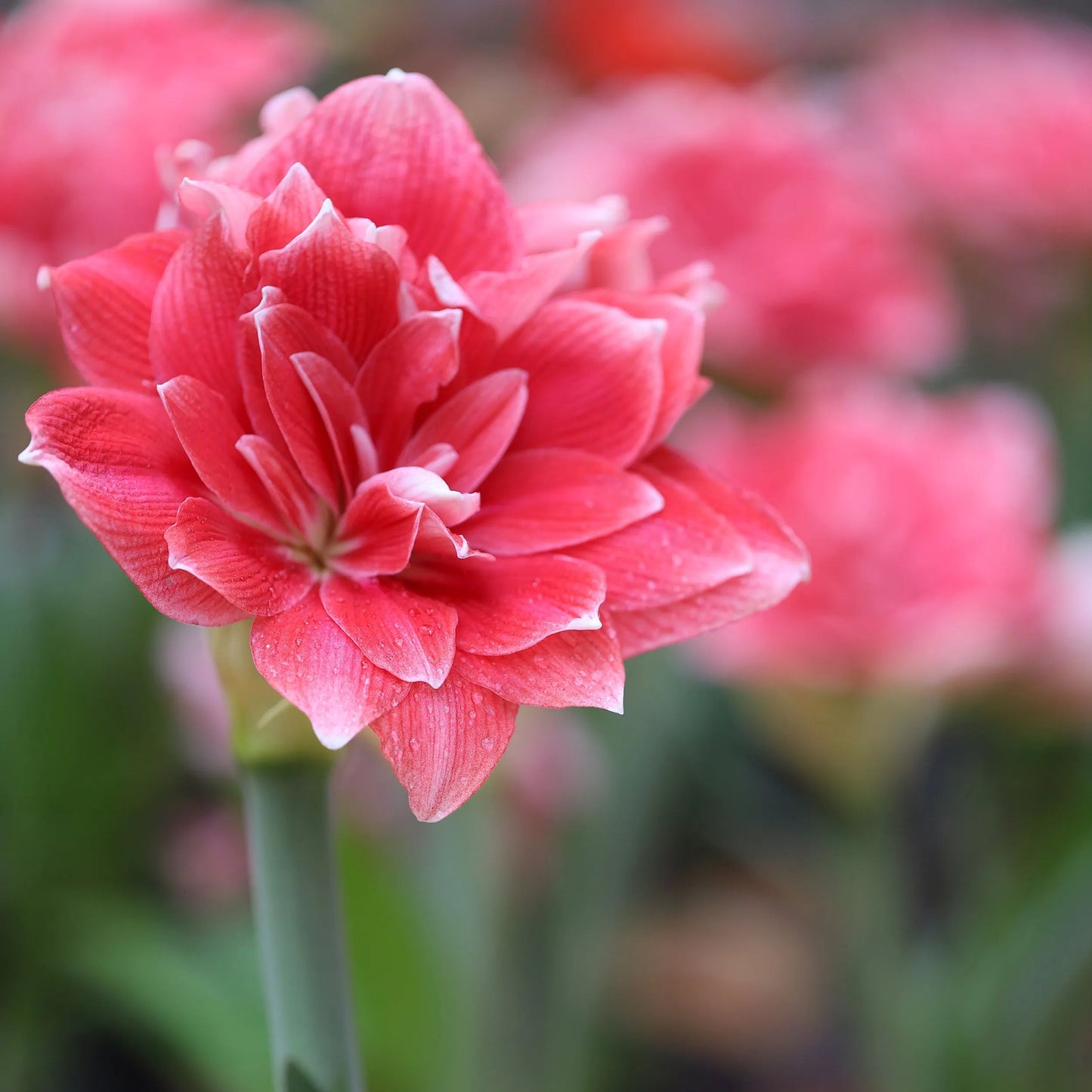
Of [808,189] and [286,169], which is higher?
[286,169]

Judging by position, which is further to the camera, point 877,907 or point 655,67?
point 655,67

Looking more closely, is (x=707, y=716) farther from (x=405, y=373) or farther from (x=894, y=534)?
(x=405, y=373)

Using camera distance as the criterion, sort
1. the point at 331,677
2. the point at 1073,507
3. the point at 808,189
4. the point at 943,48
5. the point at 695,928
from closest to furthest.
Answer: the point at 331,677 → the point at 808,189 → the point at 1073,507 → the point at 695,928 → the point at 943,48

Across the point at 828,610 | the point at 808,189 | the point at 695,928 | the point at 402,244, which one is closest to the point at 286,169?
the point at 402,244

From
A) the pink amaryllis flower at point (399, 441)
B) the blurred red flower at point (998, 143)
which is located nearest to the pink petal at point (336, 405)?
the pink amaryllis flower at point (399, 441)

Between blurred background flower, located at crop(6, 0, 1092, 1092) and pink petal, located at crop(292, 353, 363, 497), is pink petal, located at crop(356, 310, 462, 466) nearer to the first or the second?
pink petal, located at crop(292, 353, 363, 497)

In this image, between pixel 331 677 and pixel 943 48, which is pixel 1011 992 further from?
pixel 943 48

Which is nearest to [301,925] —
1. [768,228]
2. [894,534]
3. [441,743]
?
[441,743]
